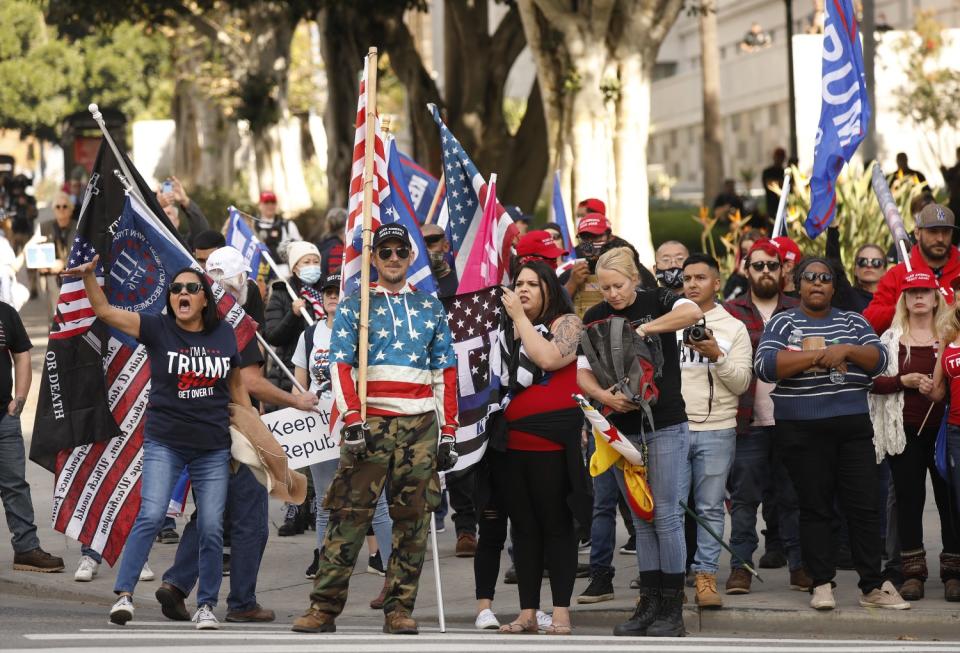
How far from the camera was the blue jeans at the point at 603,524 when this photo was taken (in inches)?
373

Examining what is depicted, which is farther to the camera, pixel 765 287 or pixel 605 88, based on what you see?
pixel 605 88

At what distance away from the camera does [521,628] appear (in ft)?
27.9

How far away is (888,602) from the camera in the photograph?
8.74m

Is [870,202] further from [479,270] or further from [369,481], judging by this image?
[369,481]

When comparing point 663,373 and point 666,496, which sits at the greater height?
point 663,373

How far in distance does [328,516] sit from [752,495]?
248cm

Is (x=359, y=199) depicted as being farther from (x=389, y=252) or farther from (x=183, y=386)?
(x=183, y=386)

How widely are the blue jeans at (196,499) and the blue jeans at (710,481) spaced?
8.34 ft

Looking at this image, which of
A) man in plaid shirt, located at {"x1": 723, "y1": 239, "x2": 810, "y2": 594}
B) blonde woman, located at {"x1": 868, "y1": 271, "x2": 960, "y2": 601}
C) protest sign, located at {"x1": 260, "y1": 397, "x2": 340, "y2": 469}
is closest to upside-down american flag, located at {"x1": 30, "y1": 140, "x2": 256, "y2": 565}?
protest sign, located at {"x1": 260, "y1": 397, "x2": 340, "y2": 469}

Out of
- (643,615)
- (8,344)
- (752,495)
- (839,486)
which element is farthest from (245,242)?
(839,486)

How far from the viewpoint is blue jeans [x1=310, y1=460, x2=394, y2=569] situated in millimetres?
9680

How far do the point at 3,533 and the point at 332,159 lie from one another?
2074 centimetres

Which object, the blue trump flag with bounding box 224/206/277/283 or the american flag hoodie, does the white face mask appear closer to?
the american flag hoodie

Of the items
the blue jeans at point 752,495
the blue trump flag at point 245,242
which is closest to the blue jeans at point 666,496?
the blue jeans at point 752,495
